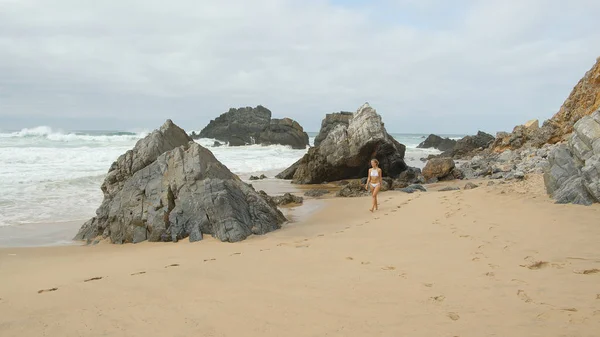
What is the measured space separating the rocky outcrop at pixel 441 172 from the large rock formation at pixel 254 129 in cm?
2953

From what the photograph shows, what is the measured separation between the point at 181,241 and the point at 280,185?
10.3 meters

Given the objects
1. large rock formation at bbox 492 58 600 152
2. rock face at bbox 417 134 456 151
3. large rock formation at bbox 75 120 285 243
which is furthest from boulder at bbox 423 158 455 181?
rock face at bbox 417 134 456 151

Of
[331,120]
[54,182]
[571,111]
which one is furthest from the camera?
[331,120]

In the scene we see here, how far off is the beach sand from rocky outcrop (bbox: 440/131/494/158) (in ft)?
85.8

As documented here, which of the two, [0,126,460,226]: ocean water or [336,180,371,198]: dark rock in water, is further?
[336,180,371,198]: dark rock in water

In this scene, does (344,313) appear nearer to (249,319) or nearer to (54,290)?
(249,319)

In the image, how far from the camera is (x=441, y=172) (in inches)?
664

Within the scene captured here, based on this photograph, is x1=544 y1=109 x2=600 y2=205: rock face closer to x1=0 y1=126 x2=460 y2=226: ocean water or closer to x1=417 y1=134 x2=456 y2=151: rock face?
x1=0 y1=126 x2=460 y2=226: ocean water

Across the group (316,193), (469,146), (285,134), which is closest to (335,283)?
(316,193)

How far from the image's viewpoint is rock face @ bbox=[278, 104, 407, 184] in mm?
16953

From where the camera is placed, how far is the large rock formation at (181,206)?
754cm

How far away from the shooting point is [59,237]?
8.65 meters

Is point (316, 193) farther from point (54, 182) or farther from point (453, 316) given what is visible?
point (453, 316)

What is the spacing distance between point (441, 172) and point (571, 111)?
37.1 feet
